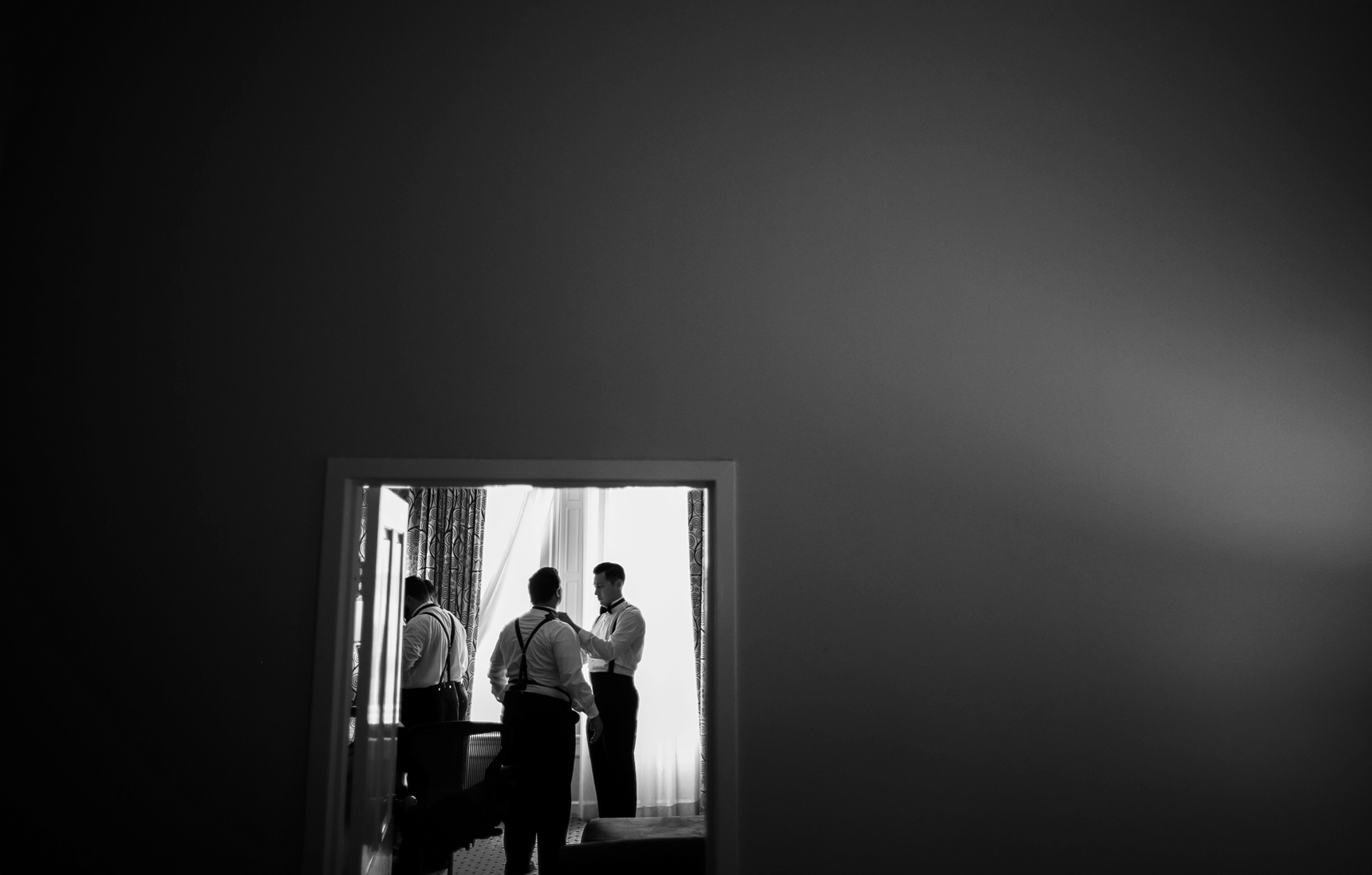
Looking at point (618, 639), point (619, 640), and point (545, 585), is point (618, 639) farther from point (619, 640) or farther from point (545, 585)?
point (545, 585)

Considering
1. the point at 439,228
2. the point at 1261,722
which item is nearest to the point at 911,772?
the point at 1261,722

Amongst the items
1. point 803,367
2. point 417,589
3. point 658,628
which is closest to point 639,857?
point 803,367

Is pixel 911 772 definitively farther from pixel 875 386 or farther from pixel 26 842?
pixel 26 842

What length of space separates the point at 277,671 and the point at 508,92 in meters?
1.96

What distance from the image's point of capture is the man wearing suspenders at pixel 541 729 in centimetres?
452

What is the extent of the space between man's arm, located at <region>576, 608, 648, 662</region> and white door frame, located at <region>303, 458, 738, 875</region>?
8.22 feet

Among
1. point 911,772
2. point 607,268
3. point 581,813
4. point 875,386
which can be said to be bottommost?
point 581,813

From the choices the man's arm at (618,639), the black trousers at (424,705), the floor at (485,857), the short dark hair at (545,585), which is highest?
the short dark hair at (545,585)

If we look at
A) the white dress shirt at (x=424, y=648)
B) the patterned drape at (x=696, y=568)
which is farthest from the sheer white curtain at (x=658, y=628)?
the white dress shirt at (x=424, y=648)

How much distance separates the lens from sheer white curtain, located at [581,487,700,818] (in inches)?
254

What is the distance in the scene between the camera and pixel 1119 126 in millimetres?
3221

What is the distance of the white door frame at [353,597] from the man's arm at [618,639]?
2.50m

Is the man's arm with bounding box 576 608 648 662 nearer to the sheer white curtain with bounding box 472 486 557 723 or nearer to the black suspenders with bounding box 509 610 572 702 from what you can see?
the black suspenders with bounding box 509 610 572 702

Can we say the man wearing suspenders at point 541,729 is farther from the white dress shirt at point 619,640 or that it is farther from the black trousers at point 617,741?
A: the black trousers at point 617,741
